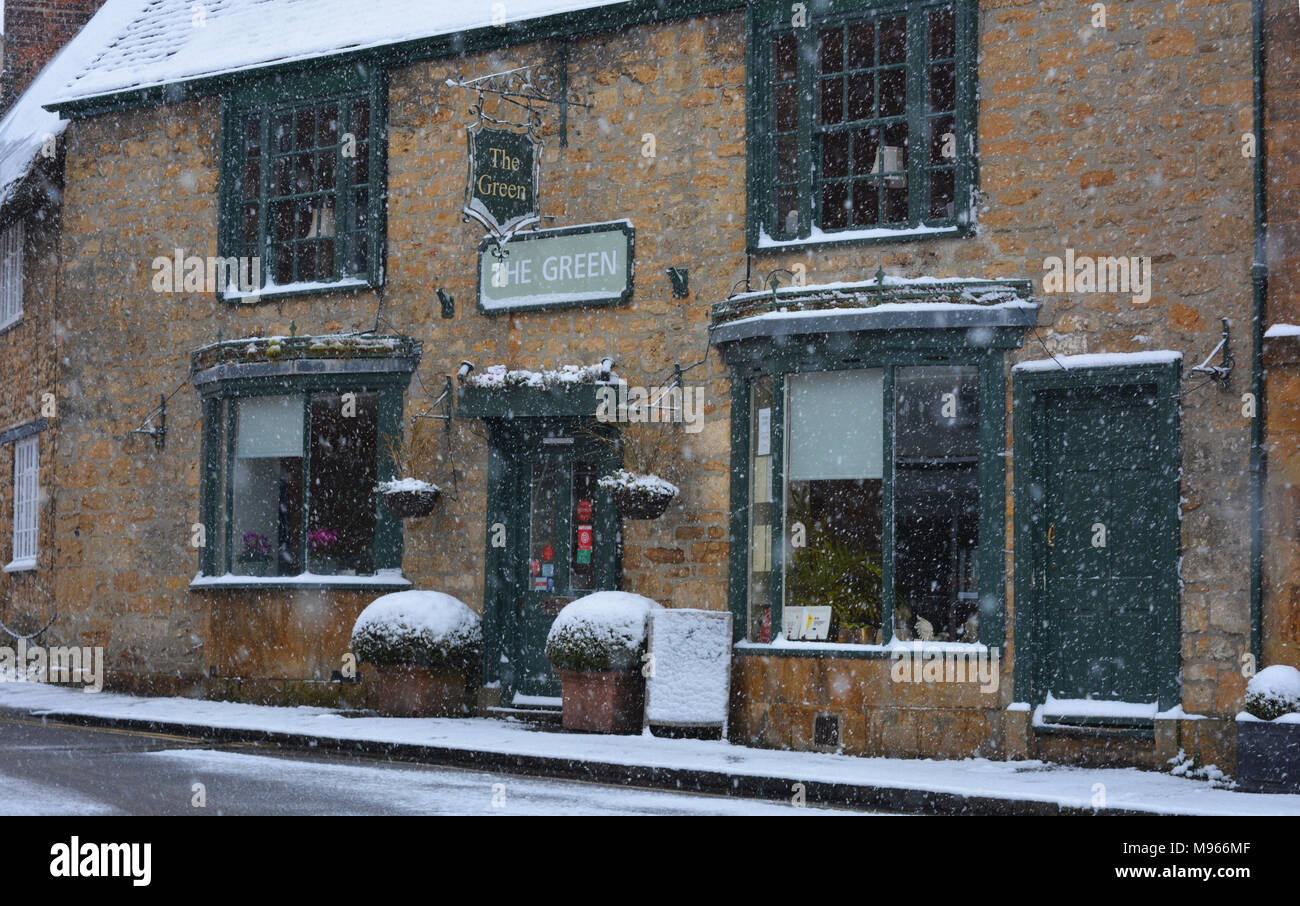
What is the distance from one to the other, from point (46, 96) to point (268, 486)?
23.4ft

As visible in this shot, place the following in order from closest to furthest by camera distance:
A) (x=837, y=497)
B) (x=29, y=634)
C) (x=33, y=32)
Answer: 1. (x=837, y=497)
2. (x=29, y=634)
3. (x=33, y=32)

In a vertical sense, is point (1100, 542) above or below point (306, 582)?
above

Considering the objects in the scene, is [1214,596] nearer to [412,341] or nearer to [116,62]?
[412,341]

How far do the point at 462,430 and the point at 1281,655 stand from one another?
7.21 meters

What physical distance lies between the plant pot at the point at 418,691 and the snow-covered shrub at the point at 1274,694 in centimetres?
672

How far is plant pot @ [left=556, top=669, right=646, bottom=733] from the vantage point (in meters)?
13.0

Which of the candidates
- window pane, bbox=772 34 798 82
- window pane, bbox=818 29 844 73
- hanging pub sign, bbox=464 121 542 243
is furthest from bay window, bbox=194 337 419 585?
window pane, bbox=818 29 844 73

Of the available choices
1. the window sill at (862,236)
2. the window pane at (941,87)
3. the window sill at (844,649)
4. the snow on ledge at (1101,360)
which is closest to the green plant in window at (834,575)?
the window sill at (844,649)

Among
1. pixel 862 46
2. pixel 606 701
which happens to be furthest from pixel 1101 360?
pixel 606 701

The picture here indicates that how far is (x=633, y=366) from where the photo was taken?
1399cm

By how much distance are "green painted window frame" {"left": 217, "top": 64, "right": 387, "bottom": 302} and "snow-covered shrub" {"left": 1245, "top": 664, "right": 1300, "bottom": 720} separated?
8.53 meters

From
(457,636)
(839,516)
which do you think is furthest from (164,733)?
(839,516)

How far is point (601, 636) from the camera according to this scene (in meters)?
13.0

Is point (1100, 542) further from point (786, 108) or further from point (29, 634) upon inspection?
point (29, 634)
